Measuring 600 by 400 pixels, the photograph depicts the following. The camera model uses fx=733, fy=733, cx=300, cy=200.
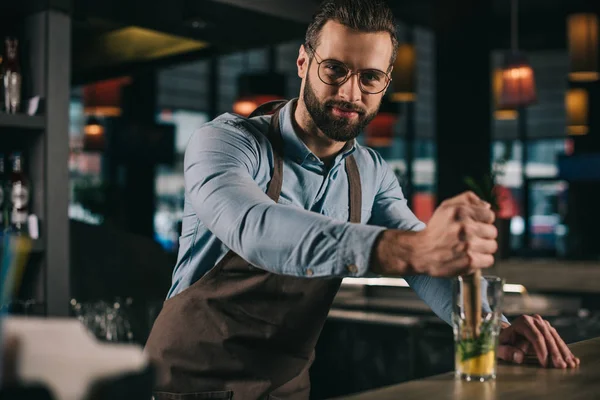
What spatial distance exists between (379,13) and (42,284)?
5.44 ft

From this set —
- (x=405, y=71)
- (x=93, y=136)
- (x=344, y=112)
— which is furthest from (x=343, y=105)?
(x=93, y=136)

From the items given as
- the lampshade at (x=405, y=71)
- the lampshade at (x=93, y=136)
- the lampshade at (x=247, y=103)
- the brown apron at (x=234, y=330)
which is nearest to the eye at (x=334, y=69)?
the brown apron at (x=234, y=330)

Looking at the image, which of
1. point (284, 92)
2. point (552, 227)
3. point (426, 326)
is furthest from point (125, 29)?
point (552, 227)

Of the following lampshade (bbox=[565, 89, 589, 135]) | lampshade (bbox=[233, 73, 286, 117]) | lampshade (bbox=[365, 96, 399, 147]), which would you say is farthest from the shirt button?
lampshade (bbox=[565, 89, 589, 135])

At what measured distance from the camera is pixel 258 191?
132 centimetres

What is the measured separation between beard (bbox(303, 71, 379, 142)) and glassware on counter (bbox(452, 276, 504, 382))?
491 millimetres

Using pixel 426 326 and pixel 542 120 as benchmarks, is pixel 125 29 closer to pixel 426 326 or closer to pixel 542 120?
pixel 426 326

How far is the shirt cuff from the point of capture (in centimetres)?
108

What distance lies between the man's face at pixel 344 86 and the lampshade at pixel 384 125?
574 centimetres

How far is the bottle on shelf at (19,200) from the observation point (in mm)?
2545

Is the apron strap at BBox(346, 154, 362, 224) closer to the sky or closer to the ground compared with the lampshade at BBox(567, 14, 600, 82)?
closer to the ground

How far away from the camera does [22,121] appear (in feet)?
8.19

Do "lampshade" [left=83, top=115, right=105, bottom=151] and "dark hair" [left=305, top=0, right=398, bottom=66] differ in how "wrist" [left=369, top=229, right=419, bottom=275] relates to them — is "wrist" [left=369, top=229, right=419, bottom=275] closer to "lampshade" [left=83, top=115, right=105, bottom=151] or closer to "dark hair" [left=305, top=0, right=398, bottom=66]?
"dark hair" [left=305, top=0, right=398, bottom=66]

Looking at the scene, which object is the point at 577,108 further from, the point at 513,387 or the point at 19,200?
the point at 513,387
